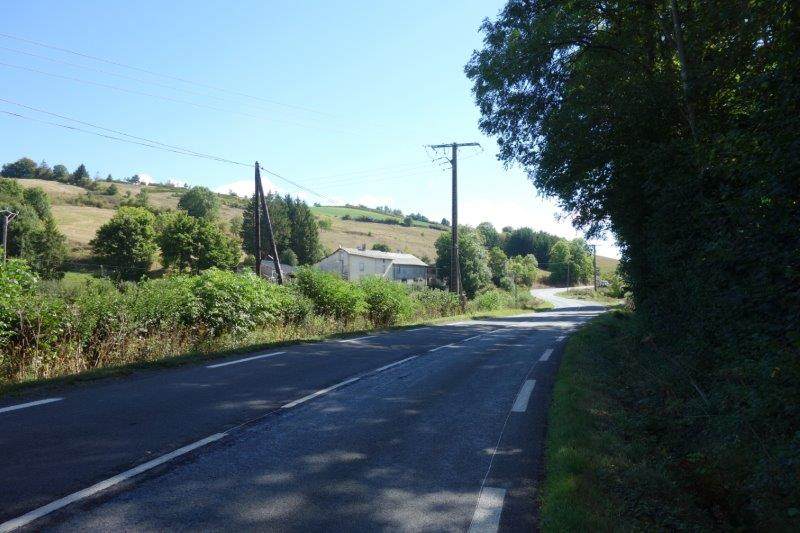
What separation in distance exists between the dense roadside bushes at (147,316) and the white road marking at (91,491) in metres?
5.41

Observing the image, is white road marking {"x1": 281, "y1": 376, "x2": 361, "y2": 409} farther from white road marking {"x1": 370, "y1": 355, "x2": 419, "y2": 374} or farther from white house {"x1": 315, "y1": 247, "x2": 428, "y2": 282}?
white house {"x1": 315, "y1": 247, "x2": 428, "y2": 282}

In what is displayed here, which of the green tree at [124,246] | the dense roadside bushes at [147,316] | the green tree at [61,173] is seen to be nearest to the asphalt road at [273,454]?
the dense roadside bushes at [147,316]

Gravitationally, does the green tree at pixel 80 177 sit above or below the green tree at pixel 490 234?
above

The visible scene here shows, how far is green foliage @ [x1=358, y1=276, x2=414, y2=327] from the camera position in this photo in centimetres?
2441

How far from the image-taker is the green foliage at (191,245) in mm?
68250

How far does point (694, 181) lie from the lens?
23.9 feet

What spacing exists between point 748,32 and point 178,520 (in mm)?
8368

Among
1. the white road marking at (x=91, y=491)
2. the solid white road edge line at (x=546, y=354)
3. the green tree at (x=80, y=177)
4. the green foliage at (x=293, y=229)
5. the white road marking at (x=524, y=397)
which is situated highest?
the green tree at (x=80, y=177)

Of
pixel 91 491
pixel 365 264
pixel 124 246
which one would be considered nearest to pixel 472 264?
pixel 365 264

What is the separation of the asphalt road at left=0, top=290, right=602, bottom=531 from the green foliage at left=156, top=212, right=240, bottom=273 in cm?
6411

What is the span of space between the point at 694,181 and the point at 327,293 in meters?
15.2

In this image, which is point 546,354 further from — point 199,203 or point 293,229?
point 199,203

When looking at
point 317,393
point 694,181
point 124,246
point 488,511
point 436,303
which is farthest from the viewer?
point 124,246

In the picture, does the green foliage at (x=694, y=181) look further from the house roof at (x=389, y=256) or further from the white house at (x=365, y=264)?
the house roof at (x=389, y=256)
